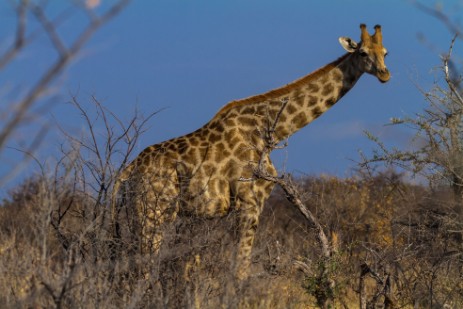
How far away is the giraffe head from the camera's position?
1002cm

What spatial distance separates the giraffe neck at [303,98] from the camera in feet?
32.3

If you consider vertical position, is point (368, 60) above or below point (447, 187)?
above

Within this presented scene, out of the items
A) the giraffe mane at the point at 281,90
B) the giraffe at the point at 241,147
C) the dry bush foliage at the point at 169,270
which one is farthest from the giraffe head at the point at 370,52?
the dry bush foliage at the point at 169,270

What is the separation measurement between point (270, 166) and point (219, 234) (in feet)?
6.83

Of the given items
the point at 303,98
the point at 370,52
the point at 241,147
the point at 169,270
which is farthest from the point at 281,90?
the point at 169,270

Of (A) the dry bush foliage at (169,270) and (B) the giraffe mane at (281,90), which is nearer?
(A) the dry bush foliage at (169,270)

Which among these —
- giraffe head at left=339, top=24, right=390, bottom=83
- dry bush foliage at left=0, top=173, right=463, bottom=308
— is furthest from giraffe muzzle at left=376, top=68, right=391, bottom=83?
dry bush foliage at left=0, top=173, right=463, bottom=308

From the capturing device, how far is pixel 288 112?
33.1ft

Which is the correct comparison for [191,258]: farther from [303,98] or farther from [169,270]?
[303,98]

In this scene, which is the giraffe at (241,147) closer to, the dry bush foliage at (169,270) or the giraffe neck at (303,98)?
the giraffe neck at (303,98)

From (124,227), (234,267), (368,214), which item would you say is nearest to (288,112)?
(124,227)

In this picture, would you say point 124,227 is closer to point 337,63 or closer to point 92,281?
point 92,281

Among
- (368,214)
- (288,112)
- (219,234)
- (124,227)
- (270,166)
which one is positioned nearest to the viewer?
(219,234)

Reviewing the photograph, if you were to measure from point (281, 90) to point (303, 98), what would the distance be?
287 mm
